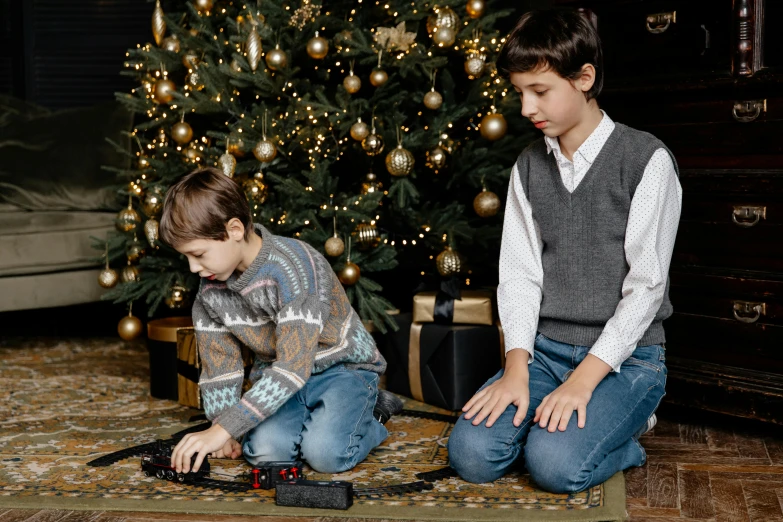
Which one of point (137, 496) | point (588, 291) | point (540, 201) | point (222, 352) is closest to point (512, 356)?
point (588, 291)

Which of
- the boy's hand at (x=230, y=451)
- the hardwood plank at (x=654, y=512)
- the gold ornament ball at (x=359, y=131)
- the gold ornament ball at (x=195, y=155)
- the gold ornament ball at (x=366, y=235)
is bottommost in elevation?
the hardwood plank at (x=654, y=512)

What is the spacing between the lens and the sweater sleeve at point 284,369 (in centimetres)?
192

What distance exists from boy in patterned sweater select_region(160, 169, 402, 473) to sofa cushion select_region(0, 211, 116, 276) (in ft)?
4.14

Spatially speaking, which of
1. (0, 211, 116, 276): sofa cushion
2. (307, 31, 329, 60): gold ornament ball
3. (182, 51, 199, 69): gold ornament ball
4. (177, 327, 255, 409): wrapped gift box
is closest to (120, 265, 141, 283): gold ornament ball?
(177, 327, 255, 409): wrapped gift box

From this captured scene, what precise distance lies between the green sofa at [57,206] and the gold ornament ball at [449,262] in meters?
1.22

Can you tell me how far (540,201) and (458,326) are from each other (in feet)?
2.00

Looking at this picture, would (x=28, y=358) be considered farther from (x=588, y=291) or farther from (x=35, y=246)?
(x=588, y=291)

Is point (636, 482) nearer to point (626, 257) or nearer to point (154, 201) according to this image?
point (626, 257)

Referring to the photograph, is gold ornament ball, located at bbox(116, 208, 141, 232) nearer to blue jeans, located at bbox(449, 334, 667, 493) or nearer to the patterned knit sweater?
the patterned knit sweater

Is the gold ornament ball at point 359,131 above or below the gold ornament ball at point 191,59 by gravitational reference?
below

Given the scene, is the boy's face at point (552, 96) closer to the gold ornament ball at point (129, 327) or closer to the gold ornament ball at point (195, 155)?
the gold ornament ball at point (195, 155)

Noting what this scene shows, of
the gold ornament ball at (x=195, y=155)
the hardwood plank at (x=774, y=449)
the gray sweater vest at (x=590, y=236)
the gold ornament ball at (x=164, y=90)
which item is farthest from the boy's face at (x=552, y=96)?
the gold ornament ball at (x=164, y=90)

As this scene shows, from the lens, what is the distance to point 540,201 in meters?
2.08

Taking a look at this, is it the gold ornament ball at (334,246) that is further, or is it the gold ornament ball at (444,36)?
the gold ornament ball at (444,36)
